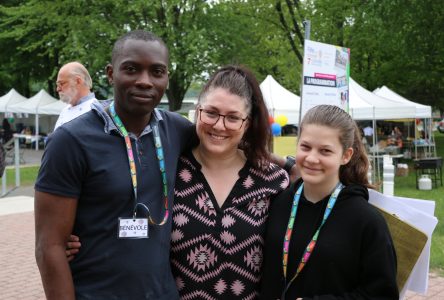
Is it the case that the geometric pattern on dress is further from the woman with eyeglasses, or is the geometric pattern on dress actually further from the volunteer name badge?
the volunteer name badge

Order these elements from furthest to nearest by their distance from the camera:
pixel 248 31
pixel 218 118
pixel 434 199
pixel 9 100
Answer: pixel 9 100 < pixel 248 31 < pixel 434 199 < pixel 218 118

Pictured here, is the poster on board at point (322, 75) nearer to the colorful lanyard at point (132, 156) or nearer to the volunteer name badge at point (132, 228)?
the colorful lanyard at point (132, 156)

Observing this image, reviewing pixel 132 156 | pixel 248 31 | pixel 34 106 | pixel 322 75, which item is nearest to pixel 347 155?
pixel 132 156

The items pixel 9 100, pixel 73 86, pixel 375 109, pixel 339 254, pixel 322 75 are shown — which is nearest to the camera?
pixel 339 254

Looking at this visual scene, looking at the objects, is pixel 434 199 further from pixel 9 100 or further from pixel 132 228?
pixel 9 100

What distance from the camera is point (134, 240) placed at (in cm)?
189

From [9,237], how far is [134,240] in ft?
23.1

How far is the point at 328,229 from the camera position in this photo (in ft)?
6.63

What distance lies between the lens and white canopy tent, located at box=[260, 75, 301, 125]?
14.9 meters

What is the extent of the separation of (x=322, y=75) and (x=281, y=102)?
877cm

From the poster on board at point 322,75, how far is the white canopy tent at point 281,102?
7.36 metres

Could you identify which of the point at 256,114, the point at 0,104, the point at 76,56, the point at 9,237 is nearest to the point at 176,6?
the point at 76,56

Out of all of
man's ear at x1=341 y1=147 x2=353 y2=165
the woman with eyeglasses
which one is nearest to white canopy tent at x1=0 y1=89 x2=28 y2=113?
the woman with eyeglasses

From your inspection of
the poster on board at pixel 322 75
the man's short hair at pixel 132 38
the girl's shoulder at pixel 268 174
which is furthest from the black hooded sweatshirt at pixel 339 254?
the poster on board at pixel 322 75
